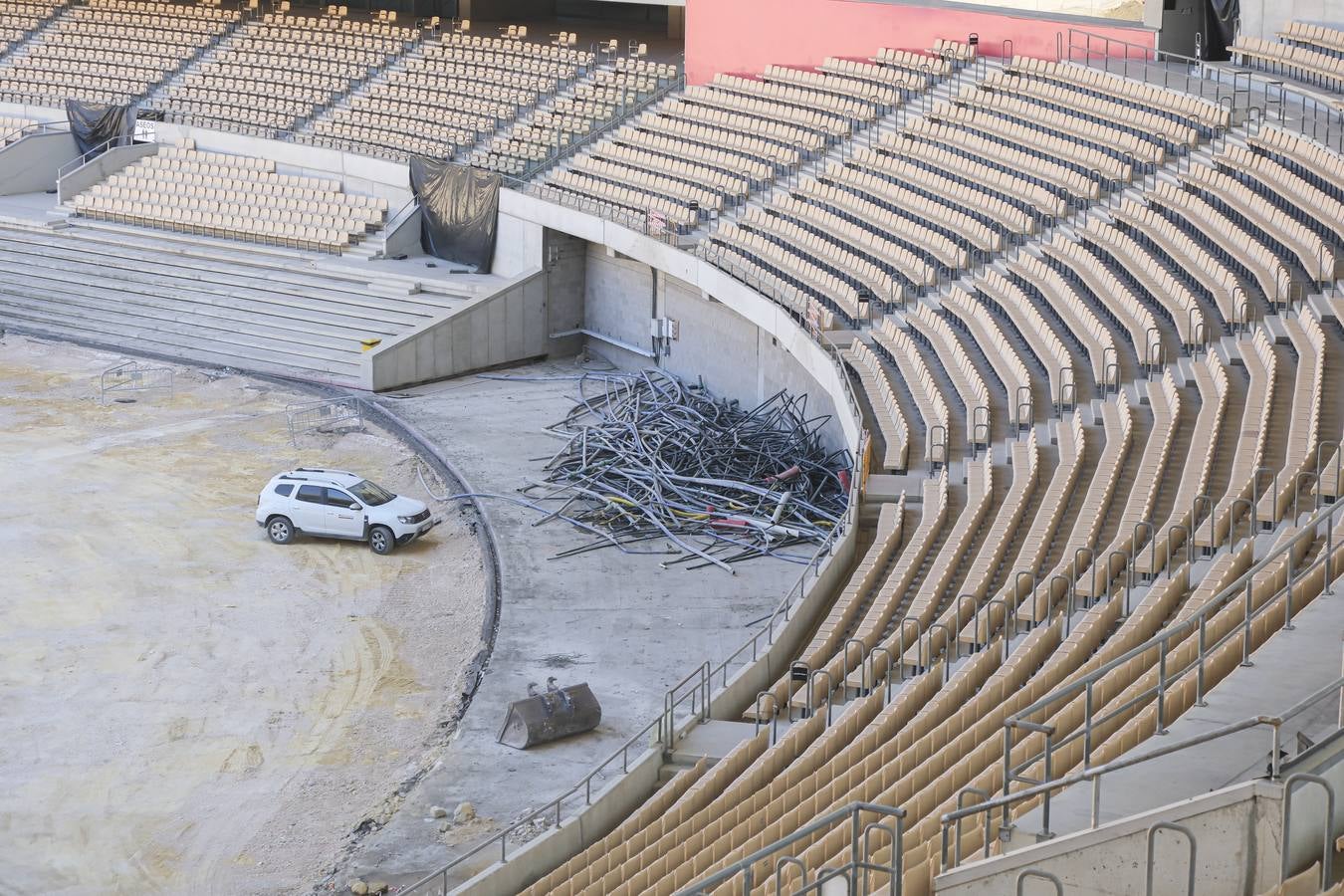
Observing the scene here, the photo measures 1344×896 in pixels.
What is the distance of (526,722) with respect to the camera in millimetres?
17828

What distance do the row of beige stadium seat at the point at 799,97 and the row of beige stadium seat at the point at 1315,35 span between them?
7.02 m

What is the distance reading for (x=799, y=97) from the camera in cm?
3397

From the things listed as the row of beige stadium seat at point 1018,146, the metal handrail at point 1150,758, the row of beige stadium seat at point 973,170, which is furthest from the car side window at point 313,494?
the metal handrail at point 1150,758

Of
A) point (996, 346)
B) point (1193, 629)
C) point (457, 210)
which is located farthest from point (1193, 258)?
point (457, 210)

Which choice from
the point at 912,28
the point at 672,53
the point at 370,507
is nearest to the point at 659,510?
the point at 370,507

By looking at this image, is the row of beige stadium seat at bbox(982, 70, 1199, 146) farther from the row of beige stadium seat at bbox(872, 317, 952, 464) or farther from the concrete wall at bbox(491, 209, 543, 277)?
the concrete wall at bbox(491, 209, 543, 277)

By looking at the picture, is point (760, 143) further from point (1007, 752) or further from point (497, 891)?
point (1007, 752)

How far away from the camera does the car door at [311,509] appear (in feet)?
78.0

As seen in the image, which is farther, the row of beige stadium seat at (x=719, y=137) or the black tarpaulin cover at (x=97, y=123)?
the black tarpaulin cover at (x=97, y=123)

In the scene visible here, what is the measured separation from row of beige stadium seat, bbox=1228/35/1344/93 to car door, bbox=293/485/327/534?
15.4 meters

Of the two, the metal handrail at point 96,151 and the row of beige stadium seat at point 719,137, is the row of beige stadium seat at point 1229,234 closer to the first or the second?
the row of beige stadium seat at point 719,137

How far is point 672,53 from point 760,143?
8.08 meters

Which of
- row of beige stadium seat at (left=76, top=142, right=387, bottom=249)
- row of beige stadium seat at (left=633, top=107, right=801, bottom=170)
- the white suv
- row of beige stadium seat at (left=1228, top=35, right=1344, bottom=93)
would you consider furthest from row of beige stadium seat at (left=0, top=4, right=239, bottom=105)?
row of beige stadium seat at (left=1228, top=35, right=1344, bottom=93)

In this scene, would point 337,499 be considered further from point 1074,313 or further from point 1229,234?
point 1229,234
